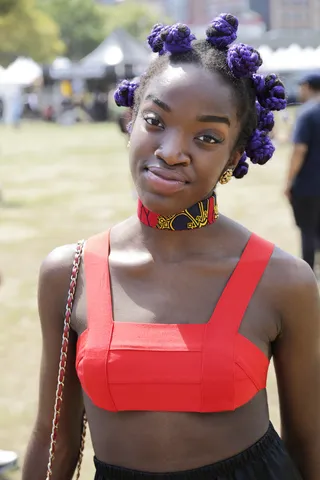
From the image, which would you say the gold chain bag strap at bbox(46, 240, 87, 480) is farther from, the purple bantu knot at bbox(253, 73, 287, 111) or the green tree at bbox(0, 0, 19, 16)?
the green tree at bbox(0, 0, 19, 16)

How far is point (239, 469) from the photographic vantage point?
1.80 meters

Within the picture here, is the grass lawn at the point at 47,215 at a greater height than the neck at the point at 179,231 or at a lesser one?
lesser

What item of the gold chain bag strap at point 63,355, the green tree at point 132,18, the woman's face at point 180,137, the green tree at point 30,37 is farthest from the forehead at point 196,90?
the green tree at point 132,18

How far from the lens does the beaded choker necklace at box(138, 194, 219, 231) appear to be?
1848mm

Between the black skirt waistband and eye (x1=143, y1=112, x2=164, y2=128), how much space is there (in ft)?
2.52

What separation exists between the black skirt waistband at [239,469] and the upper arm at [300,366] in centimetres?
8

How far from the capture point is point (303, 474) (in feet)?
6.46

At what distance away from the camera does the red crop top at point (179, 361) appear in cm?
171

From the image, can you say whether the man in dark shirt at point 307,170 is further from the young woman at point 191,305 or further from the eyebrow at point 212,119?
the eyebrow at point 212,119

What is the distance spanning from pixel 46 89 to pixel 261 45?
29.1 metres

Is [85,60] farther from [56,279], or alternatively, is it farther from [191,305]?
[191,305]

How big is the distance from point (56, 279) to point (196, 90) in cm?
56

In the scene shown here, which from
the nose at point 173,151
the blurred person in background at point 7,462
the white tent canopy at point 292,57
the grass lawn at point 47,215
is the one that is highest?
the nose at point 173,151

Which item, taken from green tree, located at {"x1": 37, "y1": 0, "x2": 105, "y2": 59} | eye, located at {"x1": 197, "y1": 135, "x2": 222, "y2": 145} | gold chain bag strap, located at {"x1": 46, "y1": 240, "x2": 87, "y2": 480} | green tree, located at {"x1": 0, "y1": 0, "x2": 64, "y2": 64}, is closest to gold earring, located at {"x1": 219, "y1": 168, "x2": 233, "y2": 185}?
eye, located at {"x1": 197, "y1": 135, "x2": 222, "y2": 145}
